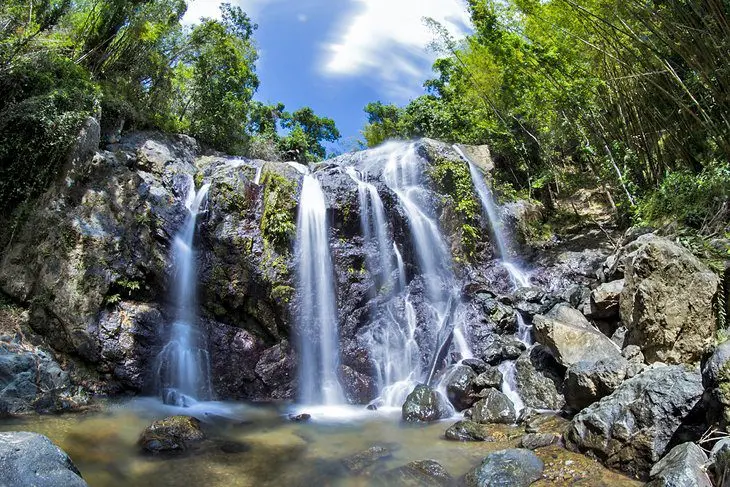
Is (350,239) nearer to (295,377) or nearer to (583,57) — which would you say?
(295,377)

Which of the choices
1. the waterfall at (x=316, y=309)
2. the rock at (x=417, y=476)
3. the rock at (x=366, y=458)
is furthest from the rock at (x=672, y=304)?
the waterfall at (x=316, y=309)

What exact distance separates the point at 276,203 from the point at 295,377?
14.3ft

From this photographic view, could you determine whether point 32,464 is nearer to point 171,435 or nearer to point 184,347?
point 171,435

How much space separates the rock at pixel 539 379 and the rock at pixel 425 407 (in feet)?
5.04

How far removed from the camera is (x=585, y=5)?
12.1 meters

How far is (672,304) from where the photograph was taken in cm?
723

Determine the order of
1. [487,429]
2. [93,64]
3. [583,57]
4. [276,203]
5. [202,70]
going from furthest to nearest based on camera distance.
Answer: [202,70]
[93,64]
[583,57]
[276,203]
[487,429]

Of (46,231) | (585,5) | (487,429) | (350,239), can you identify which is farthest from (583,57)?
(46,231)

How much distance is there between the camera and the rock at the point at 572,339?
8085 mm

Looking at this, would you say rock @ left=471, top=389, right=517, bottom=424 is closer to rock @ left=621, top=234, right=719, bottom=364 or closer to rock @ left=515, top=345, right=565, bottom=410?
rock @ left=515, top=345, right=565, bottom=410

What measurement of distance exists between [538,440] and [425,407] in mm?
2402

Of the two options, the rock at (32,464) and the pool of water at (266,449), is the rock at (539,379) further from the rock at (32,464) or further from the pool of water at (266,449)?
the rock at (32,464)

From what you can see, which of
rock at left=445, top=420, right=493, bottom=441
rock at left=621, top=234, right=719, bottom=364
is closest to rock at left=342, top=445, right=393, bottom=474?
rock at left=445, top=420, right=493, bottom=441

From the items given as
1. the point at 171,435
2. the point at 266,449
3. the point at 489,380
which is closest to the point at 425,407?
the point at 489,380
